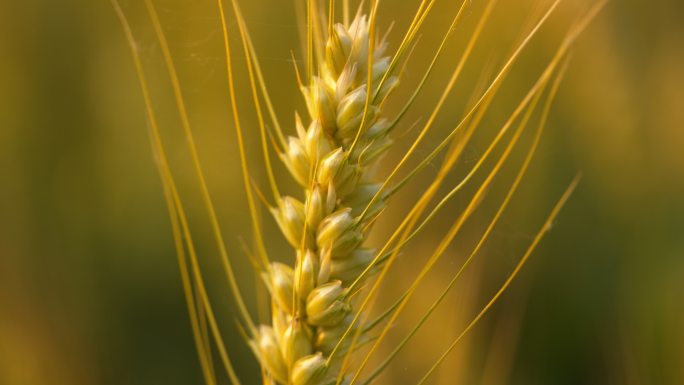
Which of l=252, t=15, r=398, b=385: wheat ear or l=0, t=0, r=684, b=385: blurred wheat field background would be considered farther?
l=0, t=0, r=684, b=385: blurred wheat field background

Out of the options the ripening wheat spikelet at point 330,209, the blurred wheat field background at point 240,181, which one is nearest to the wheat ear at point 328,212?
the ripening wheat spikelet at point 330,209

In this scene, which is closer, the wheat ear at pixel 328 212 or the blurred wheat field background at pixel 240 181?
the wheat ear at pixel 328 212

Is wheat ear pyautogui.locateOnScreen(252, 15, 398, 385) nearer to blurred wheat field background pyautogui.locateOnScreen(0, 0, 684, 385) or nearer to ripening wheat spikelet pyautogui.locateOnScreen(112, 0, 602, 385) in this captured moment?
ripening wheat spikelet pyautogui.locateOnScreen(112, 0, 602, 385)

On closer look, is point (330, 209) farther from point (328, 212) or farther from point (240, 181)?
point (240, 181)

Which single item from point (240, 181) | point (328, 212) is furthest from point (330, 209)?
point (240, 181)

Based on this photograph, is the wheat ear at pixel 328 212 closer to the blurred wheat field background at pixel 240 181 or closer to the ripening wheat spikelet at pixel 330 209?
the ripening wheat spikelet at pixel 330 209

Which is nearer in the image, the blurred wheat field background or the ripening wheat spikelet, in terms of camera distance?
the ripening wheat spikelet

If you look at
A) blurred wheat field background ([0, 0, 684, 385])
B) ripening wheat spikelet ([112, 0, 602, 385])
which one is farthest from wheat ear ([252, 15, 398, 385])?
blurred wheat field background ([0, 0, 684, 385])

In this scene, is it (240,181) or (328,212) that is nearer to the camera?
(328,212)

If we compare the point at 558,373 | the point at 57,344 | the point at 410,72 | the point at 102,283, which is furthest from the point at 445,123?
the point at 57,344
